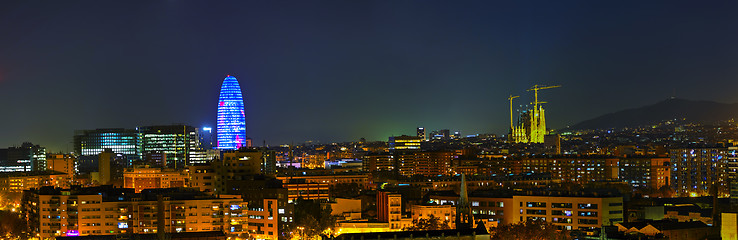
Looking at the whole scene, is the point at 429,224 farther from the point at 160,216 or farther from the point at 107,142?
the point at 107,142

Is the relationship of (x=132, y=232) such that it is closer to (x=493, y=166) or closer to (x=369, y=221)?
(x=369, y=221)

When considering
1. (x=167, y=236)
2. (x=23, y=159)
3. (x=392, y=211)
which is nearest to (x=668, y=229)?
(x=392, y=211)

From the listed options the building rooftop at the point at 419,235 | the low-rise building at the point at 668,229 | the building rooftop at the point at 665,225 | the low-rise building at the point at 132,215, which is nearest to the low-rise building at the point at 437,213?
the low-rise building at the point at 132,215

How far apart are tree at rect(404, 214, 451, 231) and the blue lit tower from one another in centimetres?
6324

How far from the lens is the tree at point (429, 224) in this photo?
127 feet

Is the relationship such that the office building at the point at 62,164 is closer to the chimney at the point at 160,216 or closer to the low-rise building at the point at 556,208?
the chimney at the point at 160,216

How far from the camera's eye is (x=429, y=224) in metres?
39.0

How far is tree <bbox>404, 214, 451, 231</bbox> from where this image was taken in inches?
1521

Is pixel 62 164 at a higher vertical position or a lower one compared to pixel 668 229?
higher

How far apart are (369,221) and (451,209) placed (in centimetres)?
330

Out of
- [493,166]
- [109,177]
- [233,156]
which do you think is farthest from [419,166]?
[233,156]

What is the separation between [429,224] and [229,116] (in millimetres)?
65773

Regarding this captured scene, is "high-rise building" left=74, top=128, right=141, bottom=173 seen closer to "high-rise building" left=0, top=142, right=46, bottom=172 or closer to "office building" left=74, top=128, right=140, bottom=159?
"office building" left=74, top=128, right=140, bottom=159

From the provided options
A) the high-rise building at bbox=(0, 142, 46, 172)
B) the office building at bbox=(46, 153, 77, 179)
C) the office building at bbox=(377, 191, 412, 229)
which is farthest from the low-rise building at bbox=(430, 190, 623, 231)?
the high-rise building at bbox=(0, 142, 46, 172)
